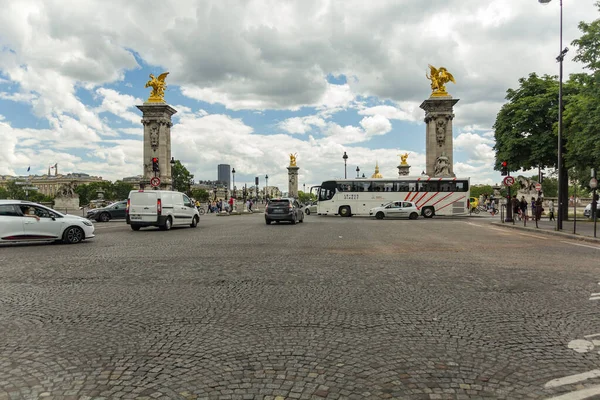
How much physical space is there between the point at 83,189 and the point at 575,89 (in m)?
142

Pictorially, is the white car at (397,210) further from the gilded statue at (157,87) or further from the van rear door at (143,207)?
the gilded statue at (157,87)

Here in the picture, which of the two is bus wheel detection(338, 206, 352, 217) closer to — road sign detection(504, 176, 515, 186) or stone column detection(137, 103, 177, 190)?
road sign detection(504, 176, 515, 186)

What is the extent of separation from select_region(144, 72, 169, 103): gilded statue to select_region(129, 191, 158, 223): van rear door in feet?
128

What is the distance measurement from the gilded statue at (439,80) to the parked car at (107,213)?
120 ft

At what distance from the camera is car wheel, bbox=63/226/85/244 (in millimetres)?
14500

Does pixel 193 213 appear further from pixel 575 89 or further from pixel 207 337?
pixel 575 89

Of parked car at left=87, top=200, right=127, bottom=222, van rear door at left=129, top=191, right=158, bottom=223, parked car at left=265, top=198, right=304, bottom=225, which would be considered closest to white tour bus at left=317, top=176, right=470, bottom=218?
parked car at left=265, top=198, right=304, bottom=225

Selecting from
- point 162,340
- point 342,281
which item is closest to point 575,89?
point 342,281

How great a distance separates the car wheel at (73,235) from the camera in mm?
14500

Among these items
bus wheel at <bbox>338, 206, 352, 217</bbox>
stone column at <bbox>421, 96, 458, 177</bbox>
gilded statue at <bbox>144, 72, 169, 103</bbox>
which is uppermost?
gilded statue at <bbox>144, 72, 169, 103</bbox>

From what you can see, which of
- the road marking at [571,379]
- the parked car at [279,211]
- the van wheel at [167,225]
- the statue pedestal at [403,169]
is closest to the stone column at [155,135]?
the parked car at [279,211]

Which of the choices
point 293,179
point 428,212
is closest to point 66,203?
point 428,212

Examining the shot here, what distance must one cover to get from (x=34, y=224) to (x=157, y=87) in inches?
1844

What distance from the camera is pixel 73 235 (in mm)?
14648
